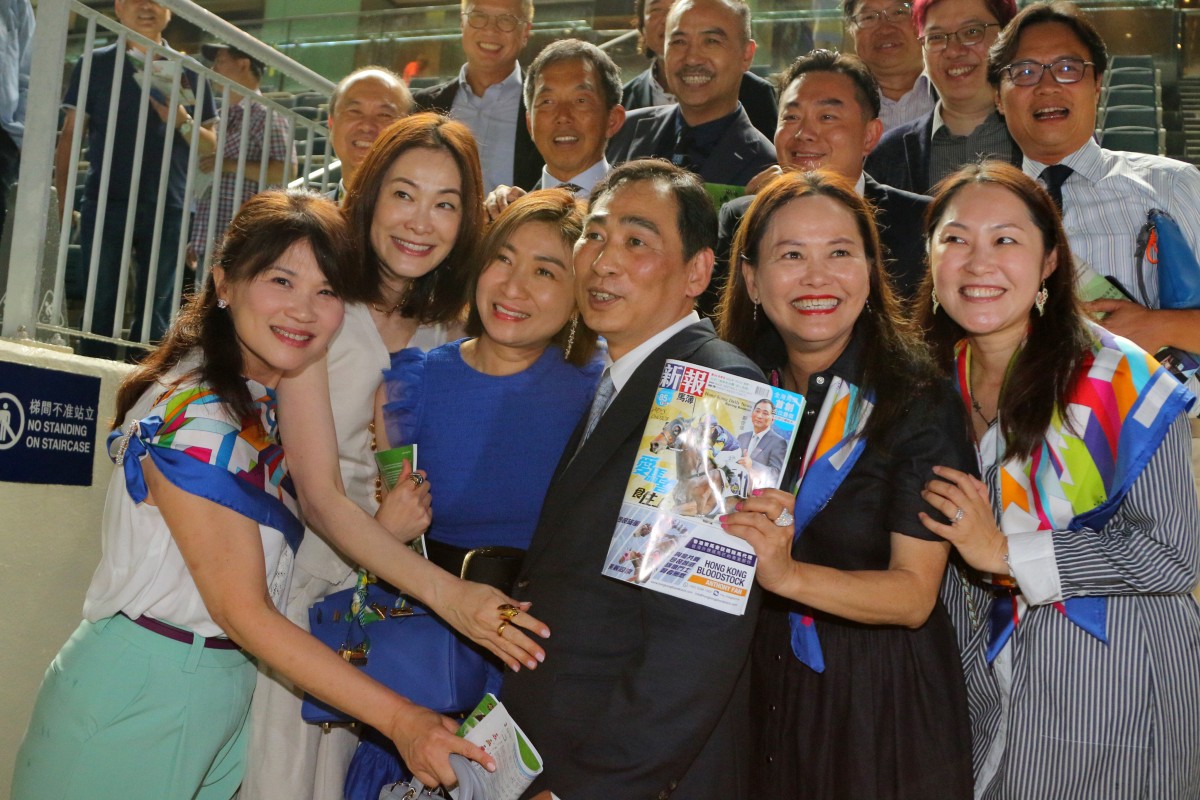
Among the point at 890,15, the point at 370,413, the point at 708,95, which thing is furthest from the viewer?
the point at 890,15

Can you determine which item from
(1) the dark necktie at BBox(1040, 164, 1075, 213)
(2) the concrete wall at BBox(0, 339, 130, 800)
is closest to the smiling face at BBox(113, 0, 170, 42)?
(2) the concrete wall at BBox(0, 339, 130, 800)

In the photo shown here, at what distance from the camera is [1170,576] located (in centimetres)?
238

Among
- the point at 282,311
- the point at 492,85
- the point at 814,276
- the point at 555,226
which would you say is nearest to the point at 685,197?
the point at 814,276

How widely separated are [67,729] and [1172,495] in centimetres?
238

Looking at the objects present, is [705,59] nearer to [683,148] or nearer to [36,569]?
[683,148]

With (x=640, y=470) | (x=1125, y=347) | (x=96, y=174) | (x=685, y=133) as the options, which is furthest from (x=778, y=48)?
(x=640, y=470)

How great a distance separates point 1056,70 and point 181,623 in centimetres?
293

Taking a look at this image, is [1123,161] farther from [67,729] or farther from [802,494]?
[67,729]

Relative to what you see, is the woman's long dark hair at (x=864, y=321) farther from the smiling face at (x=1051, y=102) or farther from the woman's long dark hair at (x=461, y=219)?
the smiling face at (x=1051, y=102)

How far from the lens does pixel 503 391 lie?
2.83m

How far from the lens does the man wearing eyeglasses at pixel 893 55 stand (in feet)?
16.6

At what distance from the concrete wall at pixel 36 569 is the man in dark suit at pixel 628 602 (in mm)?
2290

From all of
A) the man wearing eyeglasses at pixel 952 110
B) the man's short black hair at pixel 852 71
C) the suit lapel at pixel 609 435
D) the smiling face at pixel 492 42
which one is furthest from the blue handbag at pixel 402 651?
the smiling face at pixel 492 42

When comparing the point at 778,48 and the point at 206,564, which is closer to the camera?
the point at 206,564
